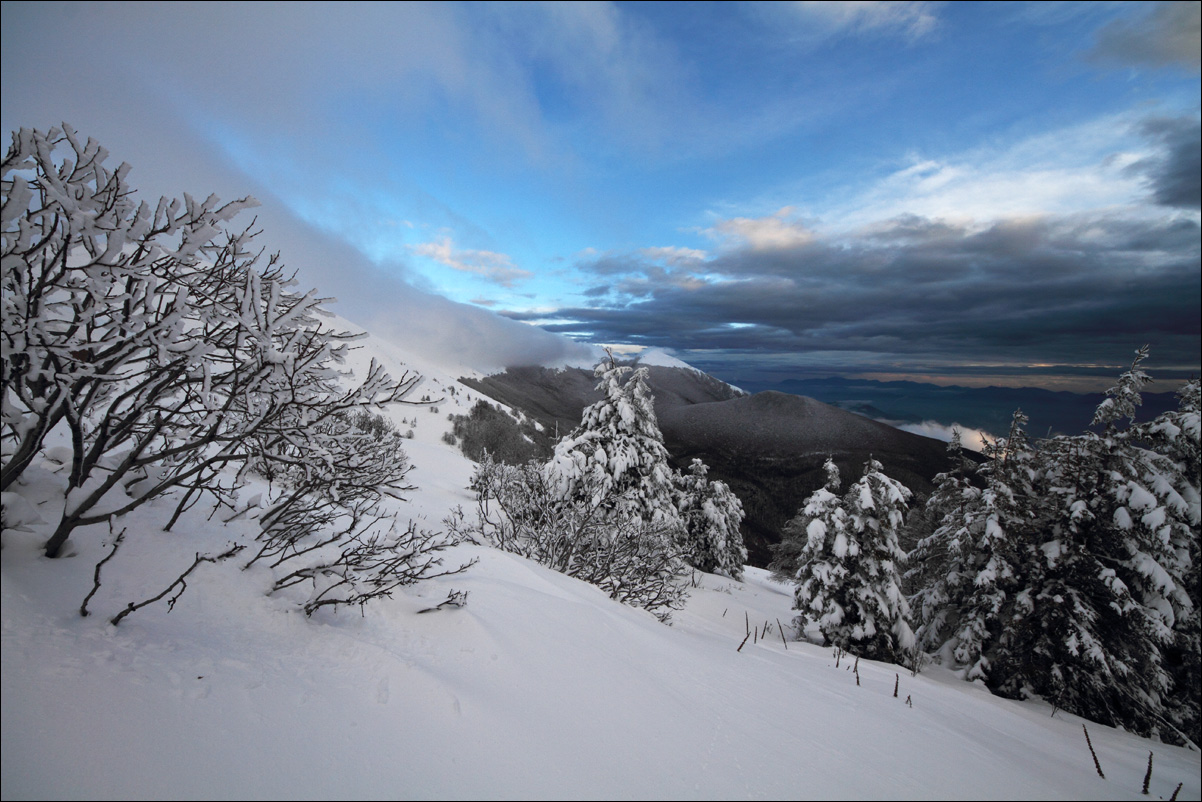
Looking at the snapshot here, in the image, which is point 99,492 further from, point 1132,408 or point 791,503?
point 791,503

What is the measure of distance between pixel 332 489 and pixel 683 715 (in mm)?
3294

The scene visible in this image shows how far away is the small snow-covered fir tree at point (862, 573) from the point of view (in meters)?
13.1

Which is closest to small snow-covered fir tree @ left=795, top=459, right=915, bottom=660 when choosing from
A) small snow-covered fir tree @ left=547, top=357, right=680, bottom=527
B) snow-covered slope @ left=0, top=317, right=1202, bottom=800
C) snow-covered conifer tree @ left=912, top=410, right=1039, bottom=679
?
snow-covered conifer tree @ left=912, top=410, right=1039, bottom=679

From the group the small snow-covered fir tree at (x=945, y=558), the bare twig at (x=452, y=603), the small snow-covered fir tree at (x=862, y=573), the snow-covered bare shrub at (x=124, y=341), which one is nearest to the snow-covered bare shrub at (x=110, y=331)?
the snow-covered bare shrub at (x=124, y=341)

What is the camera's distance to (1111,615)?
11.9 metres

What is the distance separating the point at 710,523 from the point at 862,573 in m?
14.0

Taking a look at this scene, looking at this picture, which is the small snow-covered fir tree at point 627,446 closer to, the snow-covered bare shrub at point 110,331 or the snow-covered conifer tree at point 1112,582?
the snow-covered conifer tree at point 1112,582

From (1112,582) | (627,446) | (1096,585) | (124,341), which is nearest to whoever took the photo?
(124,341)

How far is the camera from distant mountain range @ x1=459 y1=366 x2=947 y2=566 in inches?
2734

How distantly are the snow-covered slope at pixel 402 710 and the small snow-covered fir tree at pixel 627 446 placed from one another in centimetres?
1053

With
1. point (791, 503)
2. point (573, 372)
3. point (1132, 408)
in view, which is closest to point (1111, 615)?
point (1132, 408)

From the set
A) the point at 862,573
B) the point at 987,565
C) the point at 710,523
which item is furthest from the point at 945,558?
the point at 710,523

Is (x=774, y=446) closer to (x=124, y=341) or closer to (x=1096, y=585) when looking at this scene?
(x=1096, y=585)

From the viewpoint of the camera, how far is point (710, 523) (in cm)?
2736
